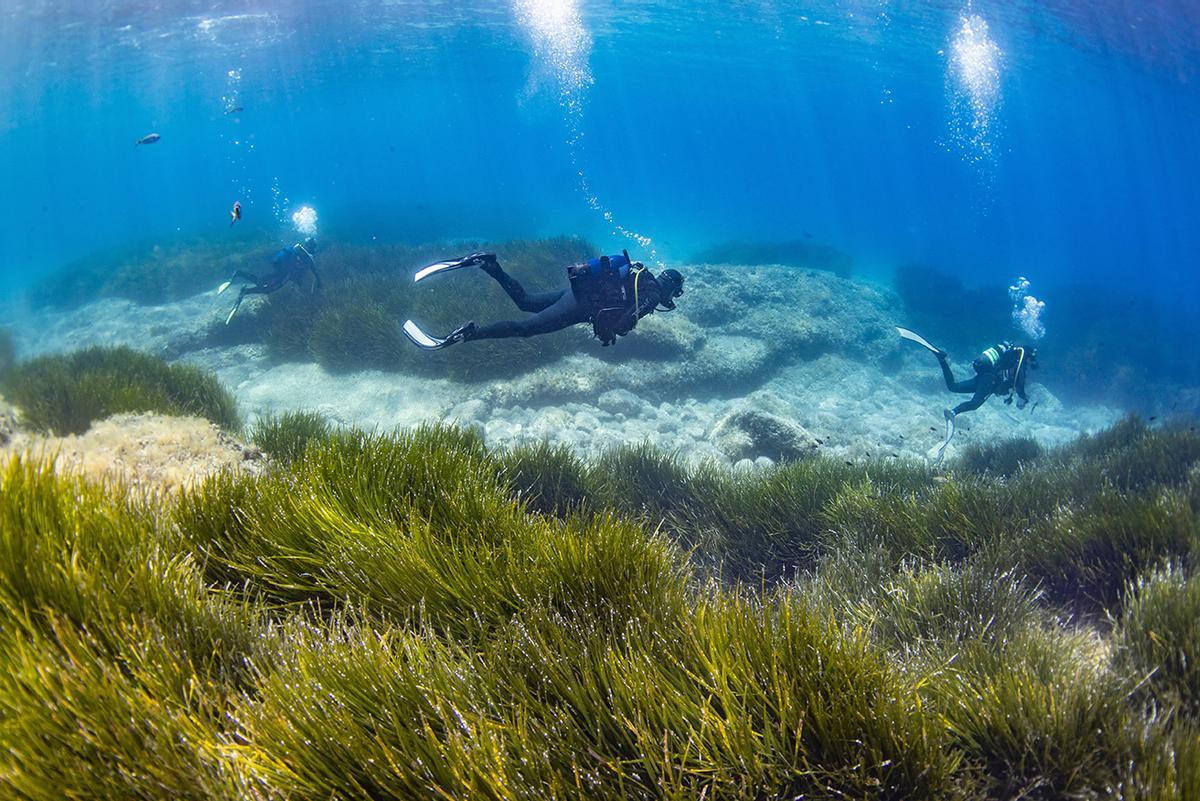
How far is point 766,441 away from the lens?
37.9 feet

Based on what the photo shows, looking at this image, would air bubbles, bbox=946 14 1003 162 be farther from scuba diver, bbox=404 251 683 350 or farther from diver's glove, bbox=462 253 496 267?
diver's glove, bbox=462 253 496 267

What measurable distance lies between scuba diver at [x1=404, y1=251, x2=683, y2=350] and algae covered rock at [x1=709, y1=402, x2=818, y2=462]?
3.99 meters

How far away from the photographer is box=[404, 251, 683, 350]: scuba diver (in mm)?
8289

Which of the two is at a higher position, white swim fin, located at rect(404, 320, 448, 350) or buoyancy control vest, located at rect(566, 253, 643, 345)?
buoyancy control vest, located at rect(566, 253, 643, 345)

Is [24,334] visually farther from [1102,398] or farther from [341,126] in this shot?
[341,126]

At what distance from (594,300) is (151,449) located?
17.9 feet

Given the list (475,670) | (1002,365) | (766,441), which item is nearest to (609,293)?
(766,441)

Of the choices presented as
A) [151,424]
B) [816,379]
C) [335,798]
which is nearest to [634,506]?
[151,424]

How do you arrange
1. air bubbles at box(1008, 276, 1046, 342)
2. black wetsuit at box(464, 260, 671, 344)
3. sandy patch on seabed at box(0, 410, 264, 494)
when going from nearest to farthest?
1. sandy patch on seabed at box(0, 410, 264, 494)
2. black wetsuit at box(464, 260, 671, 344)
3. air bubbles at box(1008, 276, 1046, 342)

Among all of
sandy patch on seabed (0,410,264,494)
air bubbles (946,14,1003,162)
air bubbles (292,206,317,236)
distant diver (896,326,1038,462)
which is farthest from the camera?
air bubbles (946,14,1003,162)

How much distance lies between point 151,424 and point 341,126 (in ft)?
391

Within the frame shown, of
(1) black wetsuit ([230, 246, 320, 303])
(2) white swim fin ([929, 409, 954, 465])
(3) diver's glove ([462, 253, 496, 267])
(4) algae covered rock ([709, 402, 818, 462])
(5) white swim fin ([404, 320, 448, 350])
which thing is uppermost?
(3) diver's glove ([462, 253, 496, 267])

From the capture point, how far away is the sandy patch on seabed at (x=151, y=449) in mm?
4441

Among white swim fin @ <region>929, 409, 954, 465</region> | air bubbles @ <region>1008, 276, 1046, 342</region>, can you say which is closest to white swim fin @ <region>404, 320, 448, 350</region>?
white swim fin @ <region>929, 409, 954, 465</region>
